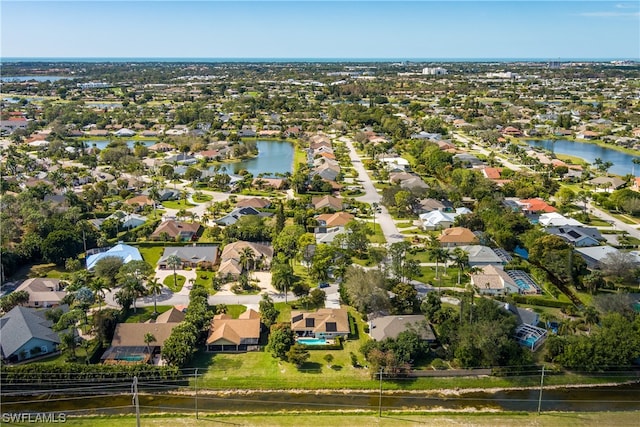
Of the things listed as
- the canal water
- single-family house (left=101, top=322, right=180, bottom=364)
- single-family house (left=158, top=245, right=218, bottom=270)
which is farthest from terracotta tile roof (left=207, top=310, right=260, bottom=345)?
single-family house (left=158, top=245, right=218, bottom=270)

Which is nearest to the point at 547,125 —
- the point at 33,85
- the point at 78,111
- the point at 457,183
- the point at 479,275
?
the point at 457,183

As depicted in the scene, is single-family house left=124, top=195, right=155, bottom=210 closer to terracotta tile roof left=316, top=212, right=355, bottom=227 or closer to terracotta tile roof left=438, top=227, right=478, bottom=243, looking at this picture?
A: terracotta tile roof left=316, top=212, right=355, bottom=227

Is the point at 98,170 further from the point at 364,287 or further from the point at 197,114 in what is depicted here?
the point at 364,287

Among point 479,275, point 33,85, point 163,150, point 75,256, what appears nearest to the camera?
point 479,275

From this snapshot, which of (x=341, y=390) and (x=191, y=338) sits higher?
(x=191, y=338)

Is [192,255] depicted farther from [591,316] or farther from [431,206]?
[591,316]

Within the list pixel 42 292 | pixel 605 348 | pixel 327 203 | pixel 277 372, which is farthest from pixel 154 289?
pixel 605 348

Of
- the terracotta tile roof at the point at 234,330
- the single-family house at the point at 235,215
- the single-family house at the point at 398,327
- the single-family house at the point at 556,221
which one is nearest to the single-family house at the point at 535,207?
the single-family house at the point at 556,221
